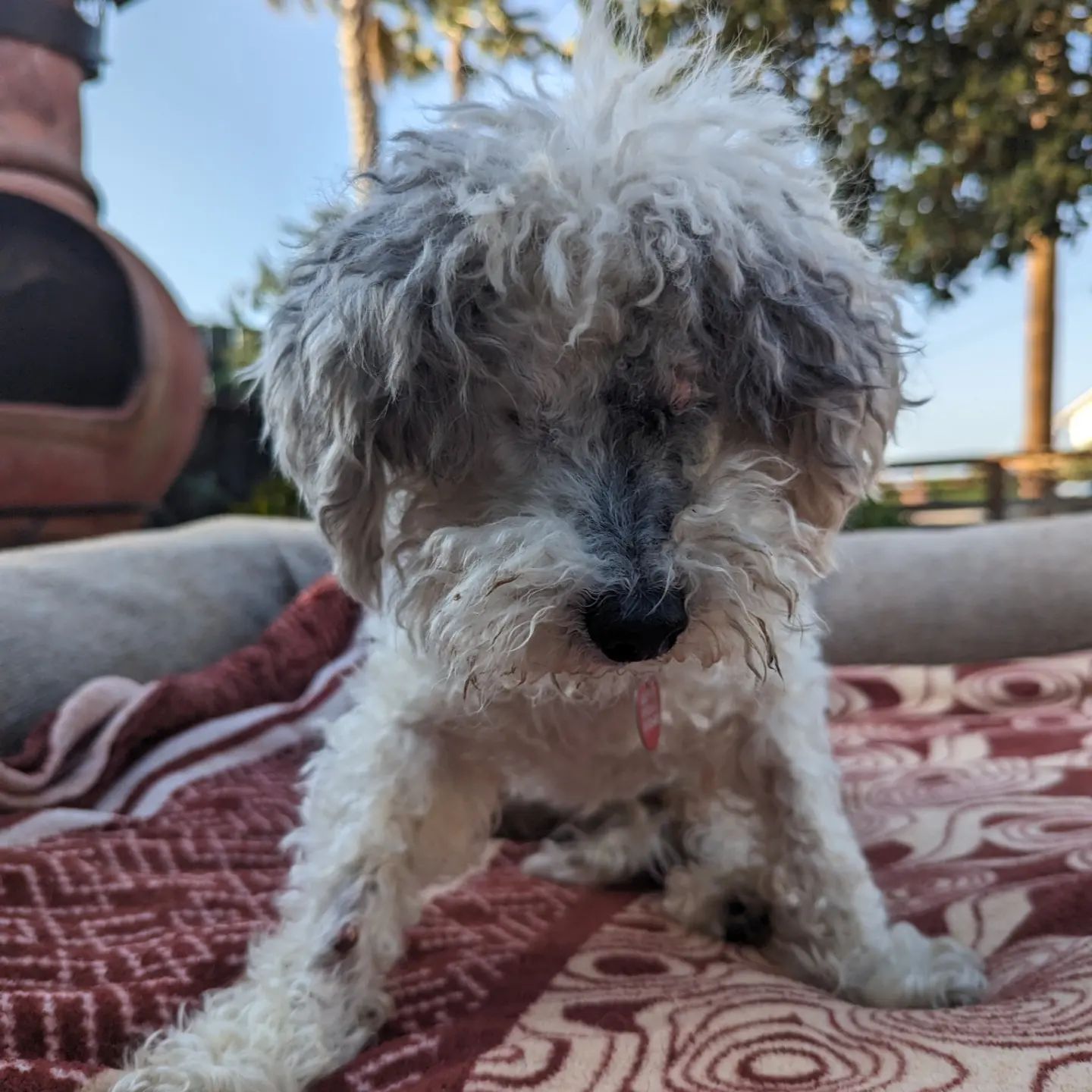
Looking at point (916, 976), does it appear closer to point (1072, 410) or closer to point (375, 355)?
point (375, 355)

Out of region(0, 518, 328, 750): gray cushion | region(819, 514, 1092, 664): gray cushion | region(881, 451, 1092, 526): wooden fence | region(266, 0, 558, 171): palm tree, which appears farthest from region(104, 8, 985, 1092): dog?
region(881, 451, 1092, 526): wooden fence

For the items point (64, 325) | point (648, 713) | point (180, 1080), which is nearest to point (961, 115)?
point (64, 325)

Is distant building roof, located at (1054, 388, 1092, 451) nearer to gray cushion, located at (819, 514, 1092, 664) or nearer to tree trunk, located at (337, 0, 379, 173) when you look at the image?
gray cushion, located at (819, 514, 1092, 664)

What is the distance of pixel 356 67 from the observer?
3.66 m

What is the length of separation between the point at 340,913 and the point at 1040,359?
3697mm

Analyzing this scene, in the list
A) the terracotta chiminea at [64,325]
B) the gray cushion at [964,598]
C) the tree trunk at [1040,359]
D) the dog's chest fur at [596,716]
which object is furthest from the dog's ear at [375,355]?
the tree trunk at [1040,359]

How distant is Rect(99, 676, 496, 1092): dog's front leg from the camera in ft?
3.05

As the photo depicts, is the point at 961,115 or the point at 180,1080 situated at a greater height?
the point at 961,115

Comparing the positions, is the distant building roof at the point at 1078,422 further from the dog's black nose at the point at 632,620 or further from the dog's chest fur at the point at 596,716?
the dog's black nose at the point at 632,620

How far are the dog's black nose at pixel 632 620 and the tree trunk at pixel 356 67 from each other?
2841 mm

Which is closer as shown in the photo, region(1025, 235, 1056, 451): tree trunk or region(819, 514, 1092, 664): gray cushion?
region(819, 514, 1092, 664): gray cushion

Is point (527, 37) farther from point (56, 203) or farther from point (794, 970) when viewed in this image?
point (794, 970)

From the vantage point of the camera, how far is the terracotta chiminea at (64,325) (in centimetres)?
212

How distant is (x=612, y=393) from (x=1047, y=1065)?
646 mm
